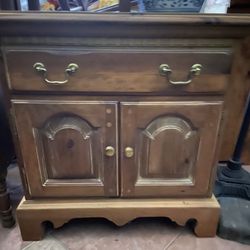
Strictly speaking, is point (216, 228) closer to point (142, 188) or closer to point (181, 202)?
point (181, 202)

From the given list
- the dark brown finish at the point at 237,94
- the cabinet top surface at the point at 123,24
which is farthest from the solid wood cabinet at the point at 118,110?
the dark brown finish at the point at 237,94

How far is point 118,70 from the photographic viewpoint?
82cm

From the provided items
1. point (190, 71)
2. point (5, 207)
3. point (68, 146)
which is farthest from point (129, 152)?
point (5, 207)

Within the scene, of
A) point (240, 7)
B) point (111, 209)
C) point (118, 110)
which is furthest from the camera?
point (240, 7)

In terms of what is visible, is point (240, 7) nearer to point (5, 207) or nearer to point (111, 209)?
point (111, 209)

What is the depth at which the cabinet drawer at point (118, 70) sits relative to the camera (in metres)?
0.80

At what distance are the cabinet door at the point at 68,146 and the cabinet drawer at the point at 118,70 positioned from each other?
0.06 meters

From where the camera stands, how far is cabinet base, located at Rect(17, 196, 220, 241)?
40.6 inches

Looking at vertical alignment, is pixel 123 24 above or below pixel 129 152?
above

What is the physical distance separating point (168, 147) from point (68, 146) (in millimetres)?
328

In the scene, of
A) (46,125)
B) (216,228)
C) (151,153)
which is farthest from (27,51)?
(216,228)

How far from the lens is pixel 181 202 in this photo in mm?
1043

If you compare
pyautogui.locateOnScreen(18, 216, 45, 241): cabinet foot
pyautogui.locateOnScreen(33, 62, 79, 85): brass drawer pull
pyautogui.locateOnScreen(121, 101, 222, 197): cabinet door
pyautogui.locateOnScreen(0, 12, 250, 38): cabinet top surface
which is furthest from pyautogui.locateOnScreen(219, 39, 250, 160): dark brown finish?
pyautogui.locateOnScreen(18, 216, 45, 241): cabinet foot

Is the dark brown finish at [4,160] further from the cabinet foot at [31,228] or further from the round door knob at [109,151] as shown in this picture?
the round door knob at [109,151]
